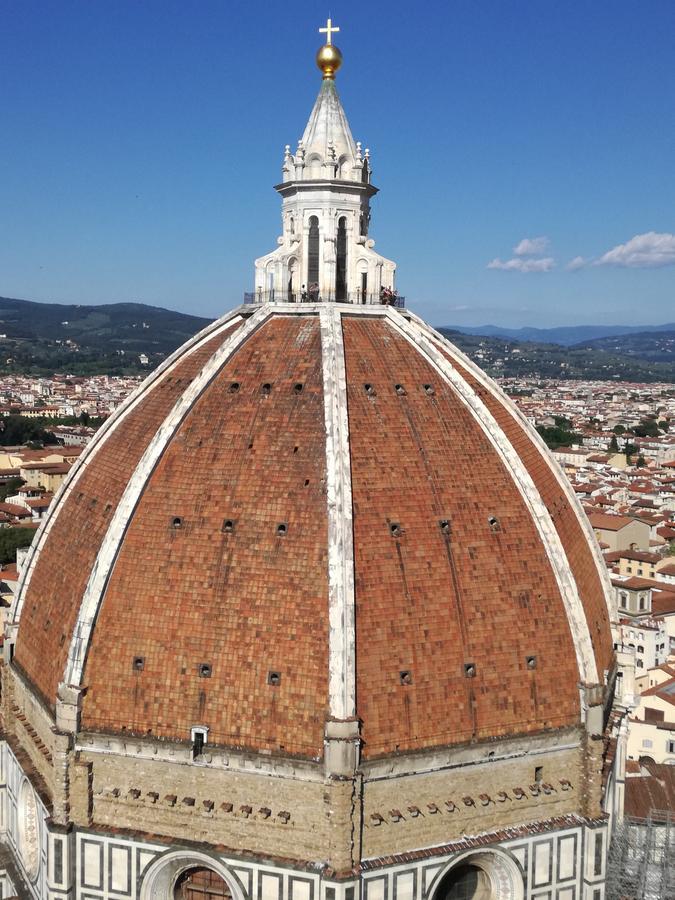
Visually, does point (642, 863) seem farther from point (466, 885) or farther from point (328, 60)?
point (328, 60)

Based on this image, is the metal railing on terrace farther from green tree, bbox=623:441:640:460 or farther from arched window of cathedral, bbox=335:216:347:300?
green tree, bbox=623:441:640:460

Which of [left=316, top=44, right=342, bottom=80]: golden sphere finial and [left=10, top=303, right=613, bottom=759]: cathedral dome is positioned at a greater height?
[left=316, top=44, right=342, bottom=80]: golden sphere finial

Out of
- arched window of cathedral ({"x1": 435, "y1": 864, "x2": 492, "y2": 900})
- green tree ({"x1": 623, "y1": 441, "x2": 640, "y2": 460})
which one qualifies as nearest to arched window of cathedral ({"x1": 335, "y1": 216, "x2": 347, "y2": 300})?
arched window of cathedral ({"x1": 435, "y1": 864, "x2": 492, "y2": 900})

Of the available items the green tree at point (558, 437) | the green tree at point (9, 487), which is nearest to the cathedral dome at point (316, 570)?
the green tree at point (9, 487)

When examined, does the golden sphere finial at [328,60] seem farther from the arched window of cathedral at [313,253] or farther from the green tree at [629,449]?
the green tree at [629,449]

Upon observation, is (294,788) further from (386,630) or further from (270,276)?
(270,276)

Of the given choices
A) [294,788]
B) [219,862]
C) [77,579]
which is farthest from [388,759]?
[77,579]
